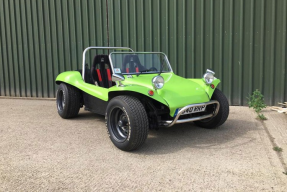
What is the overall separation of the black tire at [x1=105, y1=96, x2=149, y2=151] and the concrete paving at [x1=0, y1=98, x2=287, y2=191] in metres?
0.15

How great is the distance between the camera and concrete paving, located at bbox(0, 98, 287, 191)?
9.20 ft

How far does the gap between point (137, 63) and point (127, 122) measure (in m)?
1.34

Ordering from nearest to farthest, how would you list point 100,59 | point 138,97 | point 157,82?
point 157,82 → point 138,97 → point 100,59

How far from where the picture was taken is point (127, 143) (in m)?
3.60

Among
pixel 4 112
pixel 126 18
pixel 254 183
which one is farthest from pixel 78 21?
pixel 254 183

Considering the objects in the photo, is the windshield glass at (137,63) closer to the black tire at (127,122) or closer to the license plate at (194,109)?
the black tire at (127,122)

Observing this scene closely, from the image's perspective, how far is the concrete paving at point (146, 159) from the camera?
2805 mm

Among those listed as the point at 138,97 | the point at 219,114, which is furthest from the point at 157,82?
the point at 219,114

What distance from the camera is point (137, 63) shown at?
4840 mm

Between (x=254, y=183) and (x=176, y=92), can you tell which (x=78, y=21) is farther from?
(x=254, y=183)

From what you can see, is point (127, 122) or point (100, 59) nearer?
point (127, 122)

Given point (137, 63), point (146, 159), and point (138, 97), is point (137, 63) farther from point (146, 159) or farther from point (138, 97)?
point (146, 159)

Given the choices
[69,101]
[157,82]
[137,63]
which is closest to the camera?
[157,82]

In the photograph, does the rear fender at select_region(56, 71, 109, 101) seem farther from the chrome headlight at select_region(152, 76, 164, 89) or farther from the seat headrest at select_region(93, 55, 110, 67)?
the chrome headlight at select_region(152, 76, 164, 89)
